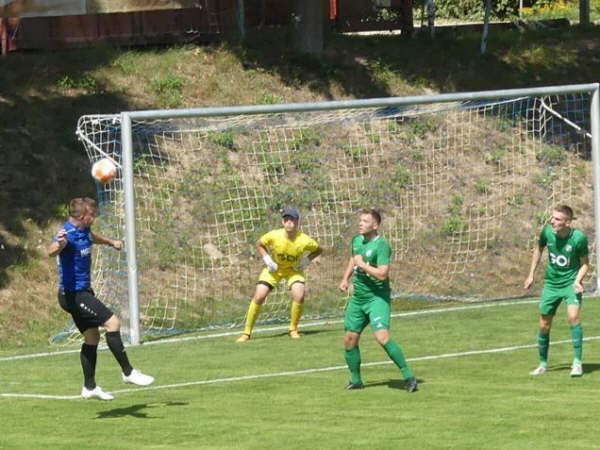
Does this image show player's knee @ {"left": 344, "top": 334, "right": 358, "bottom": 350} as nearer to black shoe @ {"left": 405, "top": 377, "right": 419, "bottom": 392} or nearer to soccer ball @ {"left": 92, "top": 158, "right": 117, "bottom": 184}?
black shoe @ {"left": 405, "top": 377, "right": 419, "bottom": 392}

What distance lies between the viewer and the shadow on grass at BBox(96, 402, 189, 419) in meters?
13.8

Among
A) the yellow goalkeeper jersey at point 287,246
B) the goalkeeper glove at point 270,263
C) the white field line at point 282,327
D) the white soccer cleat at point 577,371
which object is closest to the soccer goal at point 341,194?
the white field line at point 282,327

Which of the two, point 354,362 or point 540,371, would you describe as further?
point 540,371

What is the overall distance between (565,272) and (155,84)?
56.4ft

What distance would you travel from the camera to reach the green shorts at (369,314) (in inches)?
567

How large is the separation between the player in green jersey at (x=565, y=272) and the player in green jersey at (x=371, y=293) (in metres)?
1.82

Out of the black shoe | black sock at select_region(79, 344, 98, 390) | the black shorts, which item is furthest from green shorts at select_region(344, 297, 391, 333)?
black sock at select_region(79, 344, 98, 390)

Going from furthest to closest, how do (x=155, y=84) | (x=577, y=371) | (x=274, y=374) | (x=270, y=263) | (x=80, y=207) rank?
(x=155, y=84) → (x=270, y=263) → (x=274, y=374) → (x=577, y=371) → (x=80, y=207)

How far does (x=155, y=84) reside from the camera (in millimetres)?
30984

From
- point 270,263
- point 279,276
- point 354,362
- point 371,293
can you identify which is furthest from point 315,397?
point 279,276

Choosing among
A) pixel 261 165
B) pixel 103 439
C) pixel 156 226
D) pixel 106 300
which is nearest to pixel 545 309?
pixel 103 439

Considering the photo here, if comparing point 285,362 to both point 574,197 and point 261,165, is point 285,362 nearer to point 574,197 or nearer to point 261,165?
point 261,165

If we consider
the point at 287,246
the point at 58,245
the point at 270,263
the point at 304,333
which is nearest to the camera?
the point at 58,245

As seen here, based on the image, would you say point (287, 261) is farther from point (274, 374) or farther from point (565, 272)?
point (565, 272)
